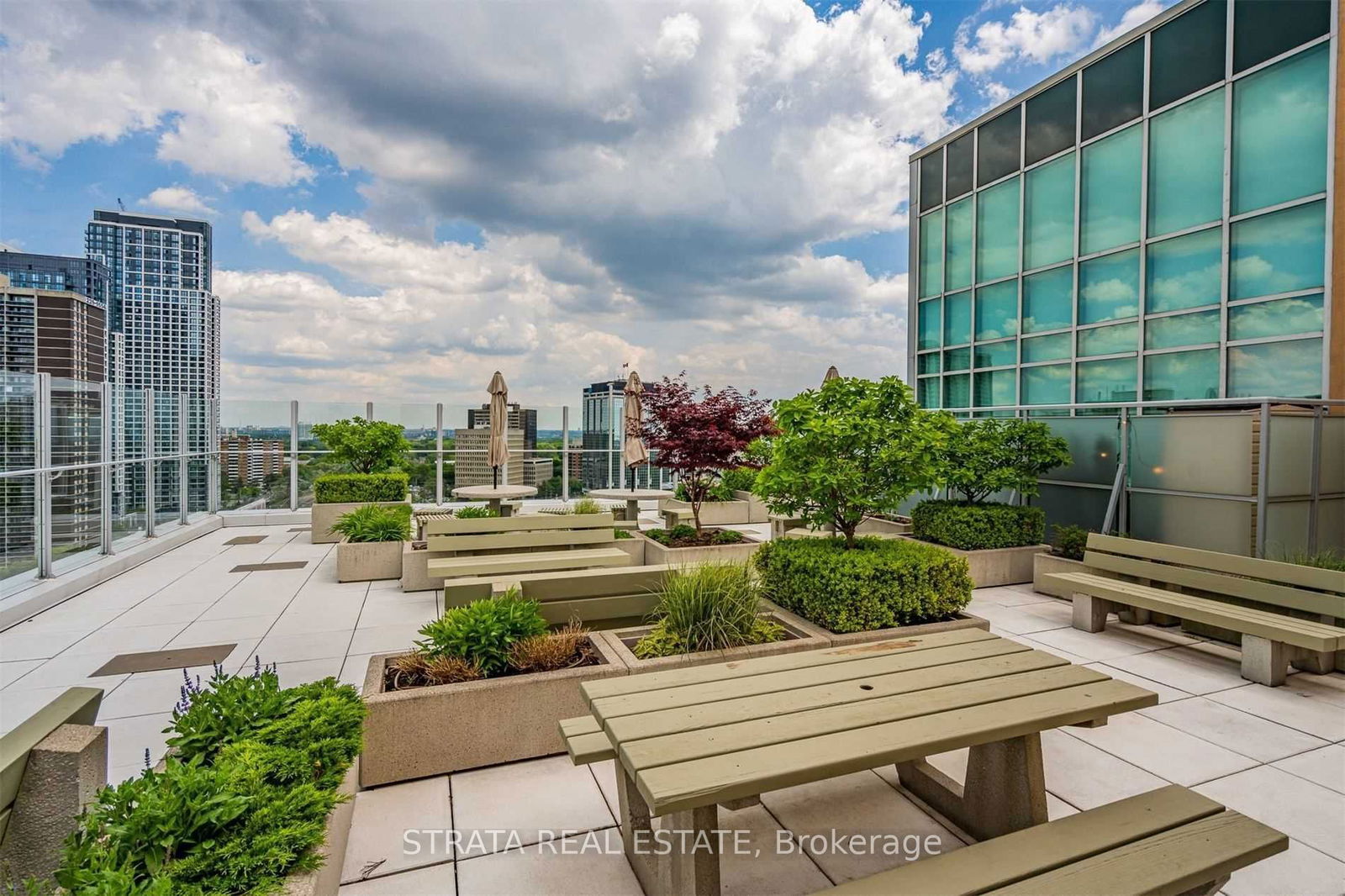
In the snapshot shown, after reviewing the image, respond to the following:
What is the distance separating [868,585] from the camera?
4.45m

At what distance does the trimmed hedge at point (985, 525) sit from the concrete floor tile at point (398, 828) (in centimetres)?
673

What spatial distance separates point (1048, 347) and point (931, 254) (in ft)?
13.0

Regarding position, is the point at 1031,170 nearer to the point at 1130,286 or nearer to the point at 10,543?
the point at 1130,286

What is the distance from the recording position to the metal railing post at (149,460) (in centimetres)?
970

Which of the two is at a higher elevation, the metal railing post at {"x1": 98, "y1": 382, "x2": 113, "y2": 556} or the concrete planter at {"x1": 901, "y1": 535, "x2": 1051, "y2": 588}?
the metal railing post at {"x1": 98, "y1": 382, "x2": 113, "y2": 556}

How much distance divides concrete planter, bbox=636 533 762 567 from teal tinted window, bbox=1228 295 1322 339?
7479 millimetres

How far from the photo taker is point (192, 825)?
168cm

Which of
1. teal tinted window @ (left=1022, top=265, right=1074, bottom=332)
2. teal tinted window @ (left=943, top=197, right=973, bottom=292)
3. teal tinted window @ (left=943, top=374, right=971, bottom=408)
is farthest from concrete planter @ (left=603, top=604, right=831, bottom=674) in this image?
teal tinted window @ (left=943, top=197, right=973, bottom=292)

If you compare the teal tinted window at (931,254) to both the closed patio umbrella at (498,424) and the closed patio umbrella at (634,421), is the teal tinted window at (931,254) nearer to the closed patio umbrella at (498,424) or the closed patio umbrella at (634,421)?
the closed patio umbrella at (634,421)

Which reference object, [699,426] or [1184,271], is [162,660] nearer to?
[699,426]

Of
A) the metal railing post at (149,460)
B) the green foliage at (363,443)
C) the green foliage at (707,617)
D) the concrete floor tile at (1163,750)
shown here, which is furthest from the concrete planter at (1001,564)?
the metal railing post at (149,460)

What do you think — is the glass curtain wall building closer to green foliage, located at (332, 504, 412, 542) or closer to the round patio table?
the round patio table

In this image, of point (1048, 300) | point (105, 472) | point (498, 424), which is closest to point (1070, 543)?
point (1048, 300)

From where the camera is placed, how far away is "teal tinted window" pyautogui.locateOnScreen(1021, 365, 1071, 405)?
11.0m
